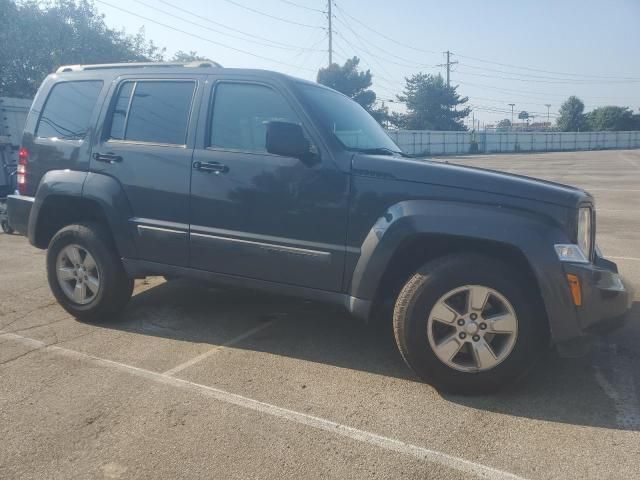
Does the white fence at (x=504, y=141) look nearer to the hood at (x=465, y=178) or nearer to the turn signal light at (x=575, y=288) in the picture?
the hood at (x=465, y=178)

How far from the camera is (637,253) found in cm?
734

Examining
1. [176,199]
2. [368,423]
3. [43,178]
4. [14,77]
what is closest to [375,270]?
[368,423]

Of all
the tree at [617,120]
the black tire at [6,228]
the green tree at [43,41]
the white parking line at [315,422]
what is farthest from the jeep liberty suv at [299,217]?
the tree at [617,120]

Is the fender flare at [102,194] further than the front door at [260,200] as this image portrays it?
Yes

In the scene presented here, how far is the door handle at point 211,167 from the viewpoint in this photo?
13.0 ft

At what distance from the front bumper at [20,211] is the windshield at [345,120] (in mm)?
2713

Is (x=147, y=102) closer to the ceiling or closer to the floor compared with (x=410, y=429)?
closer to the ceiling

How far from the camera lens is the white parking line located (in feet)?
8.48

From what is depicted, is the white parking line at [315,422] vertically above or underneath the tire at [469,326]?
underneath

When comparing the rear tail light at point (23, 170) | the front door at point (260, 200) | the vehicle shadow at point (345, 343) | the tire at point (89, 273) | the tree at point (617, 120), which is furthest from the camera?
the tree at point (617, 120)

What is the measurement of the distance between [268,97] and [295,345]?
1878 millimetres

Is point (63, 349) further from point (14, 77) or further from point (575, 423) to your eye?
point (14, 77)

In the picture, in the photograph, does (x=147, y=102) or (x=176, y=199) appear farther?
(x=147, y=102)

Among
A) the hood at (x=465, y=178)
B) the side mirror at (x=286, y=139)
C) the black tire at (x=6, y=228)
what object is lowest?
the black tire at (x=6, y=228)
